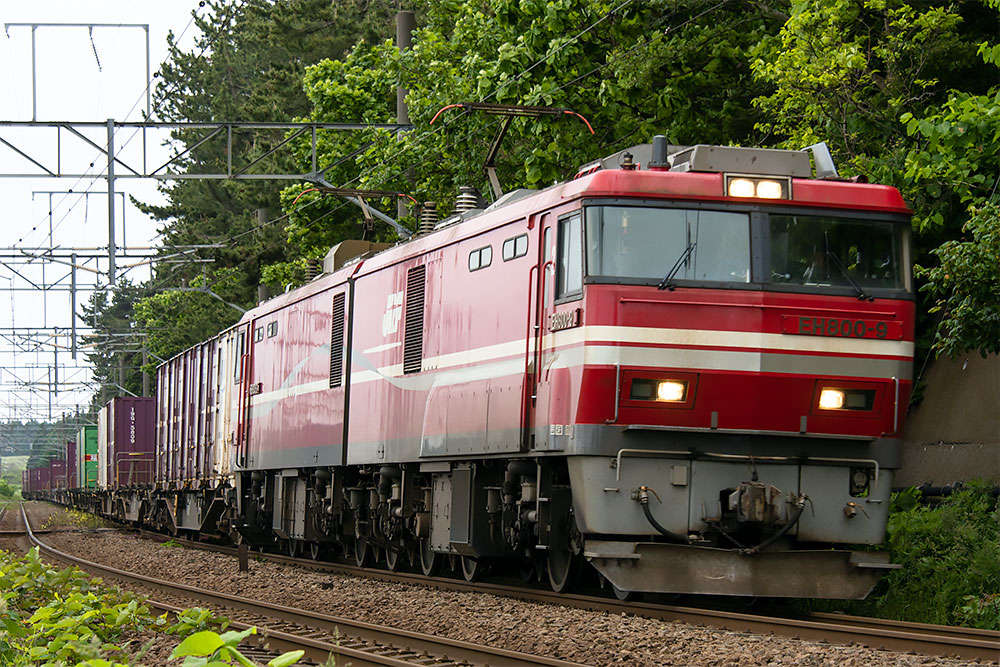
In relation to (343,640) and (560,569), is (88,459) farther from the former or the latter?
(343,640)

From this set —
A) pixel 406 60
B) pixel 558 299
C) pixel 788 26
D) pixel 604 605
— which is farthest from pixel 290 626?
pixel 406 60

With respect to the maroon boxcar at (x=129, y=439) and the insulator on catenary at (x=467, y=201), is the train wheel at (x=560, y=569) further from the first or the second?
the maroon boxcar at (x=129, y=439)

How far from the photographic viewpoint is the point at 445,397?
14.0 metres

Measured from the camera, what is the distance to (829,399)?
1141 centimetres

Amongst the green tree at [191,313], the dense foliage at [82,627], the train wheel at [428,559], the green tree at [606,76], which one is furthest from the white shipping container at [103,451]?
the dense foliage at [82,627]

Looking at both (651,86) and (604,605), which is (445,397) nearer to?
(604,605)

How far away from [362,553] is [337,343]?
9.54 feet

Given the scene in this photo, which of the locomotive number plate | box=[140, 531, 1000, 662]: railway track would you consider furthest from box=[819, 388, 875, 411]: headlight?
box=[140, 531, 1000, 662]: railway track

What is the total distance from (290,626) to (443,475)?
307 centimetres

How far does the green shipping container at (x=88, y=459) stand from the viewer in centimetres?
5069

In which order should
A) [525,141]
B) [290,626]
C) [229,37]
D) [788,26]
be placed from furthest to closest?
[229,37] → [525,141] → [788,26] → [290,626]

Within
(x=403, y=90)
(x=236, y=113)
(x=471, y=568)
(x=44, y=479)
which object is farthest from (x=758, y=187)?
(x=44, y=479)

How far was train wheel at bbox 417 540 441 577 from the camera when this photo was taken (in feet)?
52.0

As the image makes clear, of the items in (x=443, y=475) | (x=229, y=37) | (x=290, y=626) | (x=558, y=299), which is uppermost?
(x=229, y=37)
